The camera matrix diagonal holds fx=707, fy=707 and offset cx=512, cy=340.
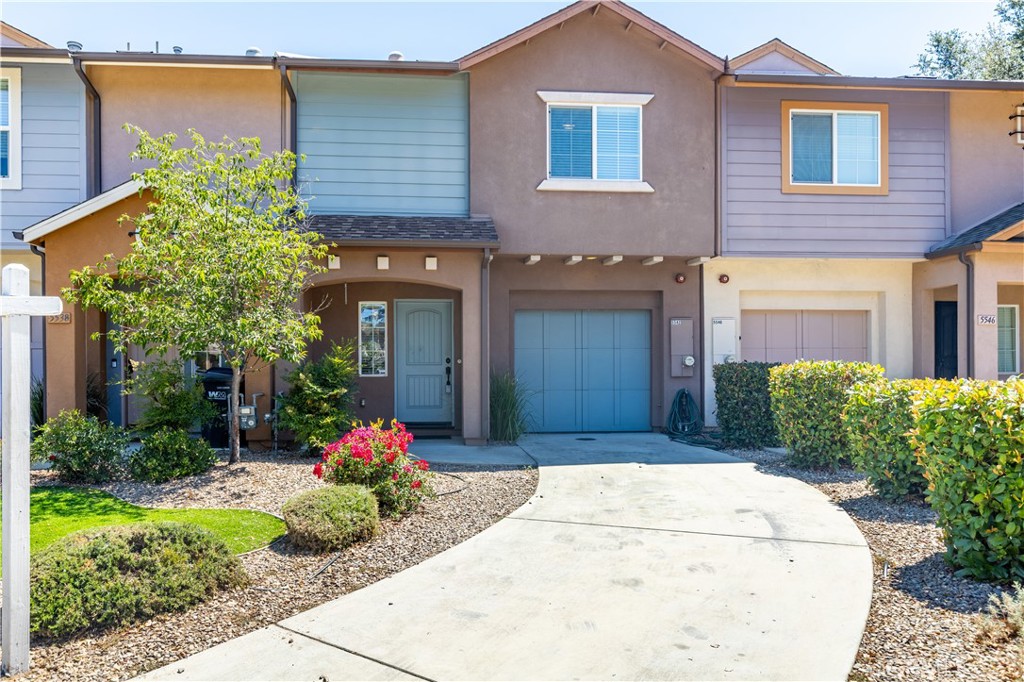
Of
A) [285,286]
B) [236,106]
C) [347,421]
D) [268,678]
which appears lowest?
[268,678]

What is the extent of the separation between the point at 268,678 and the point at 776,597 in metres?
3.28

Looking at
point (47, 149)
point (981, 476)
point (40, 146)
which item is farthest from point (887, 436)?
point (40, 146)

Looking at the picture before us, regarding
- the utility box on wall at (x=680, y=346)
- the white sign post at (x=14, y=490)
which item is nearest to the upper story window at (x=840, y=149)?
the utility box on wall at (x=680, y=346)

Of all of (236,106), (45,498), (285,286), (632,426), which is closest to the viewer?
(45,498)

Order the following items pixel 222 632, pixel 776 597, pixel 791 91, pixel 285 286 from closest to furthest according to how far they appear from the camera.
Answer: pixel 222 632 → pixel 776 597 → pixel 285 286 → pixel 791 91

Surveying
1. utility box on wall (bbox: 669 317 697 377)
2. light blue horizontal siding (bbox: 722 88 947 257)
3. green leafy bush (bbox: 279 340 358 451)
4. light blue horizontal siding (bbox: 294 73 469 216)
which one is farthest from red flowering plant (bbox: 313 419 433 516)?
light blue horizontal siding (bbox: 722 88 947 257)

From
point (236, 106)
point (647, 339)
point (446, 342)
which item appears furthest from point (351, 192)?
point (647, 339)

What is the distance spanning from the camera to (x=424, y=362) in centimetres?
1312

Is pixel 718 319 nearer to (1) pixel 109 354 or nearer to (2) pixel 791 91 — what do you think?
(2) pixel 791 91

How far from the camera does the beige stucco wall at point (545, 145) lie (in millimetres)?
11883

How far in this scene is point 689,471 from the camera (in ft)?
30.1

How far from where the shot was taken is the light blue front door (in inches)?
513

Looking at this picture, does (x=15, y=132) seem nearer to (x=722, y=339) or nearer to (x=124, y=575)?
(x=124, y=575)

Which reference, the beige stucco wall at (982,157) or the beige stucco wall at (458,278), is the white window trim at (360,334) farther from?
the beige stucco wall at (982,157)
